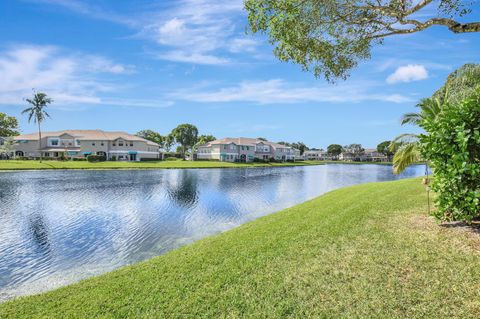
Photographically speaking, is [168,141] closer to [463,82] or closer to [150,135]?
[150,135]

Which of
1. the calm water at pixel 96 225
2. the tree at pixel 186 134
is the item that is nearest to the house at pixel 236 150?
the tree at pixel 186 134

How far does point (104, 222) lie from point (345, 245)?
1315 cm

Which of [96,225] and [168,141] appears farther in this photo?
[168,141]

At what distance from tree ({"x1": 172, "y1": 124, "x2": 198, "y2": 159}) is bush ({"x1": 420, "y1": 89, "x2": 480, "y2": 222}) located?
102 m

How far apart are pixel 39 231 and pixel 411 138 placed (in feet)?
74.5

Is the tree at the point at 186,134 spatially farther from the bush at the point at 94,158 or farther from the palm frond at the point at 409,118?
the palm frond at the point at 409,118

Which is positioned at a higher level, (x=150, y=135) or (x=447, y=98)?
(x=150, y=135)

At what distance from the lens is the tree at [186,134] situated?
4205 inches

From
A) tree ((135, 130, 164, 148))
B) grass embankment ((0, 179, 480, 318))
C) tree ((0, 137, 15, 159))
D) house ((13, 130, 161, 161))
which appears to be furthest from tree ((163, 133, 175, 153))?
grass embankment ((0, 179, 480, 318))

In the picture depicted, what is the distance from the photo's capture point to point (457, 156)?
6816mm

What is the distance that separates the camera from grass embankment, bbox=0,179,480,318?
4.97 metres

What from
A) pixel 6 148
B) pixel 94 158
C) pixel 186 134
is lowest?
pixel 94 158

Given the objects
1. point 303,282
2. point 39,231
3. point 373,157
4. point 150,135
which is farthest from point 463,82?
point 373,157

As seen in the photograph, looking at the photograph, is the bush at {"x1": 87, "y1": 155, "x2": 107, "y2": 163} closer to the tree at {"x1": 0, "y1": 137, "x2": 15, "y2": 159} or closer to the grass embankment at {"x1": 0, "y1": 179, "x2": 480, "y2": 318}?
the tree at {"x1": 0, "y1": 137, "x2": 15, "y2": 159}
